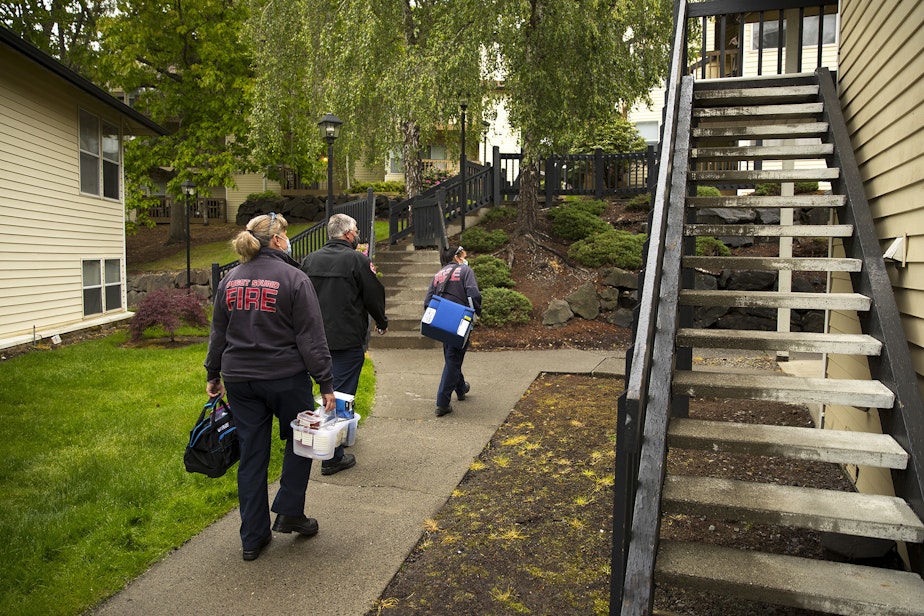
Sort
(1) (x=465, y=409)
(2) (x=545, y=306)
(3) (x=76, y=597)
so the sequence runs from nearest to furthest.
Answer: (3) (x=76, y=597) → (1) (x=465, y=409) → (2) (x=545, y=306)

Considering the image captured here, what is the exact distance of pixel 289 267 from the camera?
3.98 metres

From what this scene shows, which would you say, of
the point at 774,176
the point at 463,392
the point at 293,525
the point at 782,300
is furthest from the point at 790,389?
the point at 463,392

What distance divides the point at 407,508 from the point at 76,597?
1.97 m

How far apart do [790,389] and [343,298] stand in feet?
10.3

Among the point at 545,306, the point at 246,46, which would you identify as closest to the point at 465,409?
the point at 545,306

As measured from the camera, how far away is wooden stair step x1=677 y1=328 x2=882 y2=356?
392 centimetres

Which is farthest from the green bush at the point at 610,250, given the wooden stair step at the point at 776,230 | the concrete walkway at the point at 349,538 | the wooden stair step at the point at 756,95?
the wooden stair step at the point at 776,230

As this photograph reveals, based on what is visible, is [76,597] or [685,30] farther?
[685,30]

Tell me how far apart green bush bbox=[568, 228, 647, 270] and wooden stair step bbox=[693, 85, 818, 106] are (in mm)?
6535

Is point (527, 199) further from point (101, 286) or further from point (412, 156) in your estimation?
point (101, 286)

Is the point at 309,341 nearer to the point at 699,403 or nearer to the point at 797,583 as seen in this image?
the point at 797,583

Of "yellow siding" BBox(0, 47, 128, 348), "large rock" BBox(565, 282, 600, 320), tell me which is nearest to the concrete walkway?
"large rock" BBox(565, 282, 600, 320)

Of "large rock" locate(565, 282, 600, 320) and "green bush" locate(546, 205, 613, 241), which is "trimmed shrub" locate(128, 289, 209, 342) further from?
"green bush" locate(546, 205, 613, 241)

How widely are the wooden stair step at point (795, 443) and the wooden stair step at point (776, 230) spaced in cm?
157
